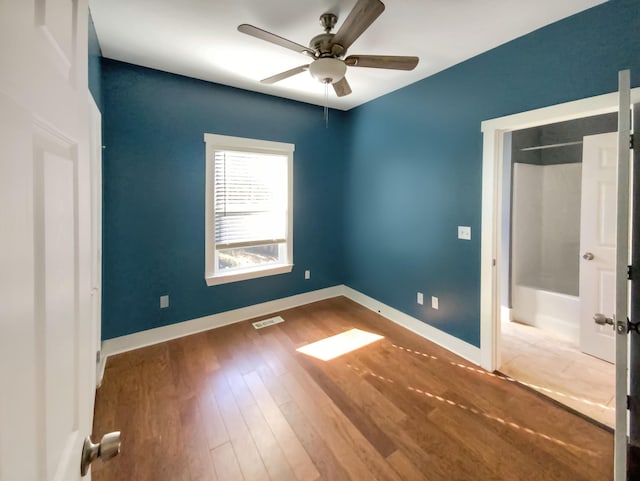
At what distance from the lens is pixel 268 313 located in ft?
12.0

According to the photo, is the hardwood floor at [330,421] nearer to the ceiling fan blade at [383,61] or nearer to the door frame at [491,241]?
the door frame at [491,241]

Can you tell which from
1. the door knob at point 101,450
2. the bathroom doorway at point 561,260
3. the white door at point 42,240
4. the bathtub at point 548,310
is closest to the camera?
the white door at point 42,240

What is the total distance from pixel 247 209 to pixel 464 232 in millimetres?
2396

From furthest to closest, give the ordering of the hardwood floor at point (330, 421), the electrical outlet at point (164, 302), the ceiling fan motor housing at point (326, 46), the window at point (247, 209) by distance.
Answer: the window at point (247, 209) < the electrical outlet at point (164, 302) < the ceiling fan motor housing at point (326, 46) < the hardwood floor at point (330, 421)

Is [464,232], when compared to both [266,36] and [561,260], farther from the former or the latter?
[266,36]

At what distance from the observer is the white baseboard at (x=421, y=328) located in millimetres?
2680

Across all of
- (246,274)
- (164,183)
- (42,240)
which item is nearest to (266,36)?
(42,240)

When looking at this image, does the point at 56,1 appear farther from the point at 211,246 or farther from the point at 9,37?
the point at 211,246

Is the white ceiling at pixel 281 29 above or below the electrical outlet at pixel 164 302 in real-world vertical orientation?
above

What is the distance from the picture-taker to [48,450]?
1.60ft

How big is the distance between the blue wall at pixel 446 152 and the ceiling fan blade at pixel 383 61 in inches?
36.6

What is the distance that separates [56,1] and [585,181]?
373 centimetres

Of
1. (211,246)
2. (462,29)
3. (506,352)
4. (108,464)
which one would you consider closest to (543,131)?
(462,29)

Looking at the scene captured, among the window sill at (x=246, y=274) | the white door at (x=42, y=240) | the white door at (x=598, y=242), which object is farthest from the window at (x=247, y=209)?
the white door at (x=598, y=242)
